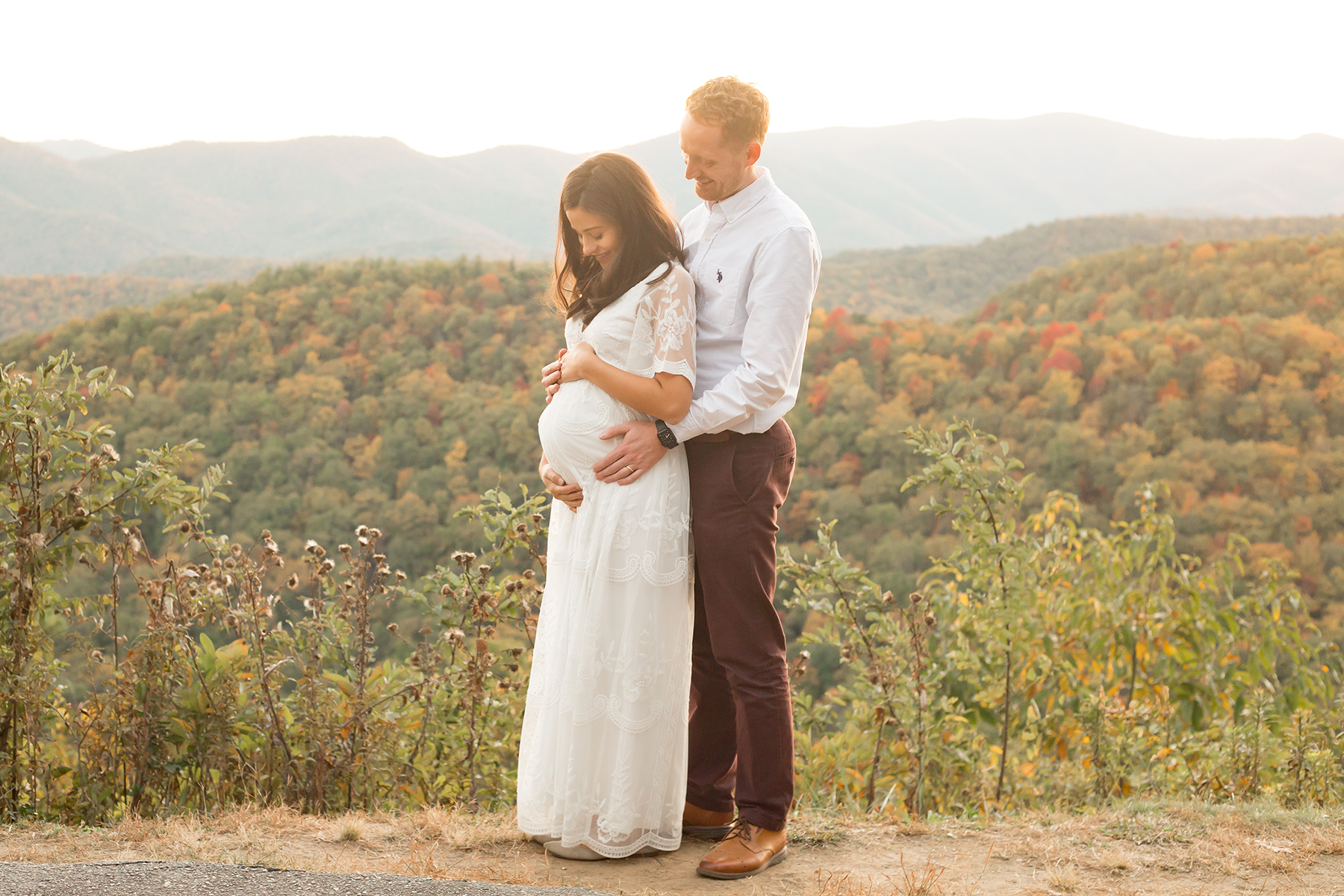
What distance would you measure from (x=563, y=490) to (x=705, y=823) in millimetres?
968

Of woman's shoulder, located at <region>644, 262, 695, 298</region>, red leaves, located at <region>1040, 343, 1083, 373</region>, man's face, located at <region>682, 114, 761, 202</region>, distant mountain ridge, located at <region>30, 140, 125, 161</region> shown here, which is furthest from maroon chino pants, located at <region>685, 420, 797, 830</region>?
distant mountain ridge, located at <region>30, 140, 125, 161</region>

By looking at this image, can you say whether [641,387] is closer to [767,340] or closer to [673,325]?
[673,325]

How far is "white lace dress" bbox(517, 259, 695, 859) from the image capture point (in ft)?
7.23

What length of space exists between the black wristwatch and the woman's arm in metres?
0.03

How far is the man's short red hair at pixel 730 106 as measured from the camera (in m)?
2.08

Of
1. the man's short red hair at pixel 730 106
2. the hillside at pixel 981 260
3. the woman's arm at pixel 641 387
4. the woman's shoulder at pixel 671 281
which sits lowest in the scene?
the woman's arm at pixel 641 387

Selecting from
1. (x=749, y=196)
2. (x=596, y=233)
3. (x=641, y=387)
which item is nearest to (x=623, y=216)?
(x=596, y=233)

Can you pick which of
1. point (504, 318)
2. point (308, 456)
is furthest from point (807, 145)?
point (308, 456)

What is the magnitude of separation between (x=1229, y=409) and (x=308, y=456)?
66.2 feet

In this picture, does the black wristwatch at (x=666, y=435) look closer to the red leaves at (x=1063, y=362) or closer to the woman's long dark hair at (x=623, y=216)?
the woman's long dark hair at (x=623, y=216)

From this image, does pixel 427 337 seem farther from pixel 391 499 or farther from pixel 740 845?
pixel 740 845

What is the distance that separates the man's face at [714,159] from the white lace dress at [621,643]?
0.71 feet

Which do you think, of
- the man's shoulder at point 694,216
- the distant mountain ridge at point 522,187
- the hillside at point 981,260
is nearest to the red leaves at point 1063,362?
the hillside at point 981,260

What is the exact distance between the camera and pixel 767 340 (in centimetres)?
209
